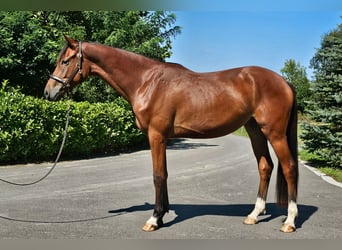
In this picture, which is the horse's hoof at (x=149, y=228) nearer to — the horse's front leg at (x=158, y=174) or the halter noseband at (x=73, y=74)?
the horse's front leg at (x=158, y=174)

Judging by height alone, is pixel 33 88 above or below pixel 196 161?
above

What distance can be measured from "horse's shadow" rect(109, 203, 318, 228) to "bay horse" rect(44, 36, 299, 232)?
0.46m

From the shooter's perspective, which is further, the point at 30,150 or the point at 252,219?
the point at 30,150

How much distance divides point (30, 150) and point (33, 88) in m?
4.41

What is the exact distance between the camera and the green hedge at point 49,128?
859 centimetres

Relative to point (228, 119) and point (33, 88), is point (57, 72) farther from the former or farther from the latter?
point (33, 88)

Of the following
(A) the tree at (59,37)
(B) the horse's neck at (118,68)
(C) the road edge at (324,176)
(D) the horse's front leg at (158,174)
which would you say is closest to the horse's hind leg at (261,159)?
(D) the horse's front leg at (158,174)

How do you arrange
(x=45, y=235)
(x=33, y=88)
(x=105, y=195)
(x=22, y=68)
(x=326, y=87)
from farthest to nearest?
(x=33, y=88)
(x=22, y=68)
(x=326, y=87)
(x=105, y=195)
(x=45, y=235)

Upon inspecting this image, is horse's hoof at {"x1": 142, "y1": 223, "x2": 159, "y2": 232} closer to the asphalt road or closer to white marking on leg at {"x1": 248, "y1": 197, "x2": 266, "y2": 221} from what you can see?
the asphalt road

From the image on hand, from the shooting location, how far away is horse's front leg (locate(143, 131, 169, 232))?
12.9 ft

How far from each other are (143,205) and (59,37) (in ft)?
31.2

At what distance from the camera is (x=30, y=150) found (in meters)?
9.13

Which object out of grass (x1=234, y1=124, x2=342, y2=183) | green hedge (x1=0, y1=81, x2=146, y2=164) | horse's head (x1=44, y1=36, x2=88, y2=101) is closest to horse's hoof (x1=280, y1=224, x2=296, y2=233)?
horse's head (x1=44, y1=36, x2=88, y2=101)

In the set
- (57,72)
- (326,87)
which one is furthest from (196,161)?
(57,72)
